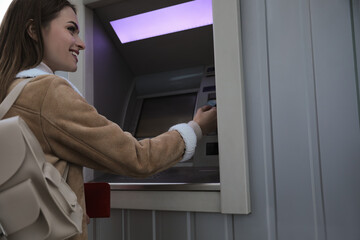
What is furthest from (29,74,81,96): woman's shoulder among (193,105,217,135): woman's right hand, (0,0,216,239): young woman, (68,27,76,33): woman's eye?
(193,105,217,135): woman's right hand

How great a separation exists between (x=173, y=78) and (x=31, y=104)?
1.09 meters

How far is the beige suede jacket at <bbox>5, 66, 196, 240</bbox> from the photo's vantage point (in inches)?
36.9

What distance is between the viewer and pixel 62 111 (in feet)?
3.06

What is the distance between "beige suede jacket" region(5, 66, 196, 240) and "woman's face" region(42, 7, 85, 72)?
0.57 feet

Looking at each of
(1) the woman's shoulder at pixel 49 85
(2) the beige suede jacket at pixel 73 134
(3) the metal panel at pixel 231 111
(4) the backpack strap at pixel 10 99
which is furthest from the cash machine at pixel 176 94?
(4) the backpack strap at pixel 10 99

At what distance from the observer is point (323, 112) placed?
1.28m

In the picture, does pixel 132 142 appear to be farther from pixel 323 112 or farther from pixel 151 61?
pixel 151 61

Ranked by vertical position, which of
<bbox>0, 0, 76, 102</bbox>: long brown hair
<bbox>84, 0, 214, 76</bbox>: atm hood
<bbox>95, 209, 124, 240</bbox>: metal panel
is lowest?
<bbox>95, 209, 124, 240</bbox>: metal panel

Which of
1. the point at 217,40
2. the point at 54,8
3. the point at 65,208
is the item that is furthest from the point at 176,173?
the point at 54,8

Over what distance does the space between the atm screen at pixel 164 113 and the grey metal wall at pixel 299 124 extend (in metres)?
0.48

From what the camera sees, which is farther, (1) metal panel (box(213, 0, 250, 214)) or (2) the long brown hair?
(1) metal panel (box(213, 0, 250, 214))

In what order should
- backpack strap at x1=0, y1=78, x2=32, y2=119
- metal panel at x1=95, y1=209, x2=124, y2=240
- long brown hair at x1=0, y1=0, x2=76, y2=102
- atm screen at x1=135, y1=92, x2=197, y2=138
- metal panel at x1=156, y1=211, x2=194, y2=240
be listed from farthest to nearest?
atm screen at x1=135, y1=92, x2=197, y2=138 < metal panel at x1=95, y1=209, x2=124, y2=240 < metal panel at x1=156, y1=211, x2=194, y2=240 < long brown hair at x1=0, y1=0, x2=76, y2=102 < backpack strap at x1=0, y1=78, x2=32, y2=119

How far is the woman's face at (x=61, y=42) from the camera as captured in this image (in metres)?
1.13

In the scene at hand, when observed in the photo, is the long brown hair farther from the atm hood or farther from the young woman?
the atm hood
